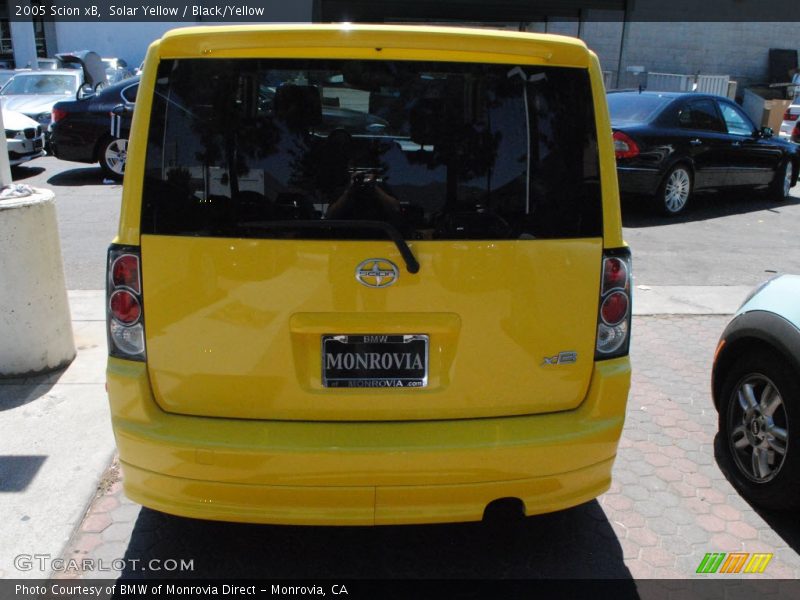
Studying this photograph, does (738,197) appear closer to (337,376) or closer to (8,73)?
(337,376)

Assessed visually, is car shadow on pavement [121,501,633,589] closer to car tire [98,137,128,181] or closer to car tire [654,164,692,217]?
car tire [654,164,692,217]

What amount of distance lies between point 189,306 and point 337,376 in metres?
0.57

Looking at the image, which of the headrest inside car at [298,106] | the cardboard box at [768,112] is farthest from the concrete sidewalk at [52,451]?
the cardboard box at [768,112]

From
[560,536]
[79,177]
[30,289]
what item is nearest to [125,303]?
[560,536]

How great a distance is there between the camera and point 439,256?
256 cm

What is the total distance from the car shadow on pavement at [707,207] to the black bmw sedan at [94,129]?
7914 mm

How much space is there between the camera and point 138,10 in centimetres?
2916

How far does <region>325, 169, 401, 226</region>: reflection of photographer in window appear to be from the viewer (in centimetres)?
252

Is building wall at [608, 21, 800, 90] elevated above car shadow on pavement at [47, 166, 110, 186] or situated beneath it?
elevated above

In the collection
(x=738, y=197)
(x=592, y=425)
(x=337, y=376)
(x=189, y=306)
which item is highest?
(x=189, y=306)

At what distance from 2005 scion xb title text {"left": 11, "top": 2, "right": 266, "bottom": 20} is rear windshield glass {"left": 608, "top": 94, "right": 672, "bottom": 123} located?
14.3 m

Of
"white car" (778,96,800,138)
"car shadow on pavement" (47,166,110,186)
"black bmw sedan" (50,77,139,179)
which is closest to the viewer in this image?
"black bmw sedan" (50,77,139,179)

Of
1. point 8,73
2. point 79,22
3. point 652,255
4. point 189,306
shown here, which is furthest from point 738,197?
point 79,22
